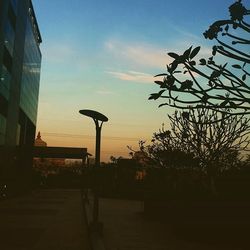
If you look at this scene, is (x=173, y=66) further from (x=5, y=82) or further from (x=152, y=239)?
(x=5, y=82)

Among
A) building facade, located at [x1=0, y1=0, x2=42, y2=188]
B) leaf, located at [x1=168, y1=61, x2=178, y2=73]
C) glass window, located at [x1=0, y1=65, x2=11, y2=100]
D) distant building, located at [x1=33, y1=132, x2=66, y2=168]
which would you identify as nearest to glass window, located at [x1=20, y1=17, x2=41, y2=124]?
building facade, located at [x1=0, y1=0, x2=42, y2=188]

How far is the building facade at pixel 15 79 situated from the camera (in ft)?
150

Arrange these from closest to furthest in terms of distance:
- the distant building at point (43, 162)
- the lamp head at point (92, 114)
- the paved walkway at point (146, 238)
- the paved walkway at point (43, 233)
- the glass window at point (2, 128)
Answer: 1. the paved walkway at point (146, 238)
2. the paved walkway at point (43, 233)
3. the lamp head at point (92, 114)
4. the glass window at point (2, 128)
5. the distant building at point (43, 162)

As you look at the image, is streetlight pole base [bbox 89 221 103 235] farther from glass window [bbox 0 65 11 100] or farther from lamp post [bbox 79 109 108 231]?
glass window [bbox 0 65 11 100]

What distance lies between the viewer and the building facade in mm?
45688

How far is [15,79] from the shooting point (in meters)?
52.9

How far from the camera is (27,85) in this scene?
63750 millimetres

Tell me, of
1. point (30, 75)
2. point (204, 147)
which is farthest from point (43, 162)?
point (204, 147)

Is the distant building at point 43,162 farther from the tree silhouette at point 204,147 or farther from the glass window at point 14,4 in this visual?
the tree silhouette at point 204,147

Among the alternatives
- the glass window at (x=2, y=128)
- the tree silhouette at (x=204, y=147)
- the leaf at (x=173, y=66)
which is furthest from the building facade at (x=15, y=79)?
the leaf at (x=173, y=66)

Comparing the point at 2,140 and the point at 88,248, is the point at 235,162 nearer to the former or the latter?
the point at 88,248

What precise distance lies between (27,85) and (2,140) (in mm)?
18900

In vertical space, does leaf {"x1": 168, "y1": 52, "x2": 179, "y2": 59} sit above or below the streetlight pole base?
above

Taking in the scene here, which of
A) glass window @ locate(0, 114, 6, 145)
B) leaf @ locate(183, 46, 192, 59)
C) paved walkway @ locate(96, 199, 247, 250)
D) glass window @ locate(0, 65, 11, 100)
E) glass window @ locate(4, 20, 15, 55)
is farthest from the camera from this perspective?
glass window @ locate(0, 114, 6, 145)
